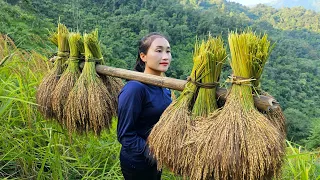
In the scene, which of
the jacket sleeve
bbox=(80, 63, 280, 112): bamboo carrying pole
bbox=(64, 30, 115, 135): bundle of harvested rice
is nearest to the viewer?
bbox=(80, 63, 280, 112): bamboo carrying pole

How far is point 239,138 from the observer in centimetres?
101

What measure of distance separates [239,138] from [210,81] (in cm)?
26

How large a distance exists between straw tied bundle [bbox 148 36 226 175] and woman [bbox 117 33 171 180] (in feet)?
0.84

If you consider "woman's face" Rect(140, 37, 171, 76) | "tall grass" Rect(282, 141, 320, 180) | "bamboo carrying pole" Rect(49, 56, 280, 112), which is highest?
"woman's face" Rect(140, 37, 171, 76)

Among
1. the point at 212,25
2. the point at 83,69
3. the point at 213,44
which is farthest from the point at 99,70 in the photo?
the point at 212,25

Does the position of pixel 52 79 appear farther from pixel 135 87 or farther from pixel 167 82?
pixel 167 82

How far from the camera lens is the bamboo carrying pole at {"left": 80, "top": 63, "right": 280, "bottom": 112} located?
1.09 meters

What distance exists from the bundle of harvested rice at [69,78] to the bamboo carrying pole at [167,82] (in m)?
0.06

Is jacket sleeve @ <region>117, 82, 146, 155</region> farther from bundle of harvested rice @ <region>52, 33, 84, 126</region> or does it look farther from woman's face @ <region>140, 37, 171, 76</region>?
bundle of harvested rice @ <region>52, 33, 84, 126</region>

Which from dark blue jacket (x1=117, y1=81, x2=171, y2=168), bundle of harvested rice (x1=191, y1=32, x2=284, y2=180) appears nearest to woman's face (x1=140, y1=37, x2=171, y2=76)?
dark blue jacket (x1=117, y1=81, x2=171, y2=168)

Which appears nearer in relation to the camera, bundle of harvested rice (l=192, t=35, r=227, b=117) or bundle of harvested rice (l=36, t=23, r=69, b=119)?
bundle of harvested rice (l=192, t=35, r=227, b=117)

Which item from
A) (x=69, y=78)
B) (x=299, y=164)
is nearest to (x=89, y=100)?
(x=69, y=78)

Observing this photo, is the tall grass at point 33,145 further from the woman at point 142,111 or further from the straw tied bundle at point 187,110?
the straw tied bundle at point 187,110

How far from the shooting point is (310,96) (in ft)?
110
